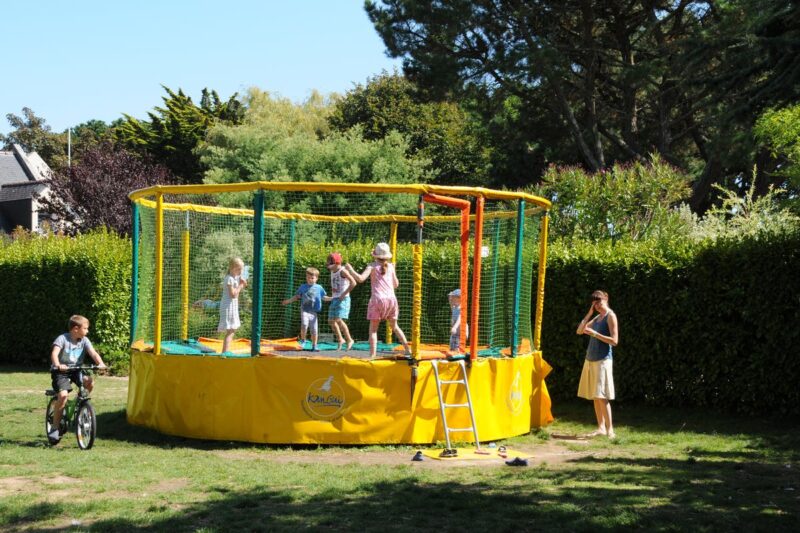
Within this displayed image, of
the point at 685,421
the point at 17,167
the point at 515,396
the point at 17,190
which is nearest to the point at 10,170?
the point at 17,167

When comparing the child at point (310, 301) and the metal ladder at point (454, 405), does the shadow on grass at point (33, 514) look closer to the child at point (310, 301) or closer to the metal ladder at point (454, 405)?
the metal ladder at point (454, 405)

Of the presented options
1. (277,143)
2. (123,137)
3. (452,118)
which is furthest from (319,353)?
(123,137)

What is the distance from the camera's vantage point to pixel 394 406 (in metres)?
10.7

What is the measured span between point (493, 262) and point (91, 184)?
72.0 ft

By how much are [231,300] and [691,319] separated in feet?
22.1

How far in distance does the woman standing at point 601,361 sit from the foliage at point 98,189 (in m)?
22.5

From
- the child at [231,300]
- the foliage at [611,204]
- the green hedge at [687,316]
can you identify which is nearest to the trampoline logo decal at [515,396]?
the green hedge at [687,316]

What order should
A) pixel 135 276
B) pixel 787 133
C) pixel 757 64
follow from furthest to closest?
pixel 787 133, pixel 135 276, pixel 757 64

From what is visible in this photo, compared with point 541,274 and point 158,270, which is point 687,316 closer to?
point 541,274

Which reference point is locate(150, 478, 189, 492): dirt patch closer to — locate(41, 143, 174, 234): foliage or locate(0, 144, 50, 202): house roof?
locate(41, 143, 174, 234): foliage

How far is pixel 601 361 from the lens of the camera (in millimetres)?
11680

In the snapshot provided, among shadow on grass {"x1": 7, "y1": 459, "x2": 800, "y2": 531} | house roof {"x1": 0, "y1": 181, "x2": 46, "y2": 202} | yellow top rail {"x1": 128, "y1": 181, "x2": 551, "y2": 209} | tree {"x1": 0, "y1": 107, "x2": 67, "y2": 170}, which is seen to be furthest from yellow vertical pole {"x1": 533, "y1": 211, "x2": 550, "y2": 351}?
tree {"x1": 0, "y1": 107, "x2": 67, "y2": 170}

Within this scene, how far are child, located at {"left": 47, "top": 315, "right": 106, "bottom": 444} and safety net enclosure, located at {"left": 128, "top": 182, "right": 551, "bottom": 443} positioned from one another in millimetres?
963

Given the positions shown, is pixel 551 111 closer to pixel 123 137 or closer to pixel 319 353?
pixel 319 353
